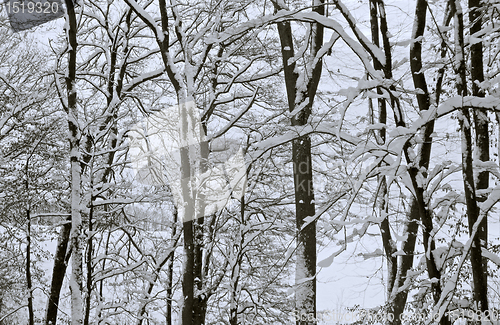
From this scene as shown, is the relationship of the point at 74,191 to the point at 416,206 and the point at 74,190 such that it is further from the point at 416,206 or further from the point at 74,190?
the point at 416,206

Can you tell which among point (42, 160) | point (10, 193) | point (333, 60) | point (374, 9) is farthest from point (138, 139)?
point (374, 9)

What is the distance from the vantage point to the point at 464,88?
4.00 m

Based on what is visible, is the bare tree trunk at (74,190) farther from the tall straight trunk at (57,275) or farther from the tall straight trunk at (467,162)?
A: the tall straight trunk at (467,162)

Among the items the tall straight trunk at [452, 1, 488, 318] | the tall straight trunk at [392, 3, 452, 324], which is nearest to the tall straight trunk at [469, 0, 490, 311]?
the tall straight trunk at [452, 1, 488, 318]

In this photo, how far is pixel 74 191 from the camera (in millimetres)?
8242

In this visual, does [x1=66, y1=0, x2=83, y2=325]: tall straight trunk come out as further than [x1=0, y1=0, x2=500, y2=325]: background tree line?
Yes

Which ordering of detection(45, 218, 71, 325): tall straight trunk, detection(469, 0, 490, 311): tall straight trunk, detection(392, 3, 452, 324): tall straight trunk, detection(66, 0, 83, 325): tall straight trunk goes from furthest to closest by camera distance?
detection(45, 218, 71, 325): tall straight trunk < detection(66, 0, 83, 325): tall straight trunk < detection(392, 3, 452, 324): tall straight trunk < detection(469, 0, 490, 311): tall straight trunk

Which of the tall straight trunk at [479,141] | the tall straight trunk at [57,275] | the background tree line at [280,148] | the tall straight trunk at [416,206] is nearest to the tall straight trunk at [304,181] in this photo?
the background tree line at [280,148]

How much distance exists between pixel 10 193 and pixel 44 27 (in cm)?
442

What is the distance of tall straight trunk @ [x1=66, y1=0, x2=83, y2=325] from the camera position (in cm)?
796

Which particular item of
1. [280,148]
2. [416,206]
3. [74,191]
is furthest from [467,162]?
[280,148]

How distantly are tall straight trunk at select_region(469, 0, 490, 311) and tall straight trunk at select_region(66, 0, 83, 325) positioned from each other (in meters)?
6.41

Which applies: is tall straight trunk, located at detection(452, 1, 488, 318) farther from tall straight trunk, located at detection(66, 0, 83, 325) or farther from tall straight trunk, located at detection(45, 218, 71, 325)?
tall straight trunk, located at detection(45, 218, 71, 325)

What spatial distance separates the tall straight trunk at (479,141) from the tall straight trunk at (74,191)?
641cm
